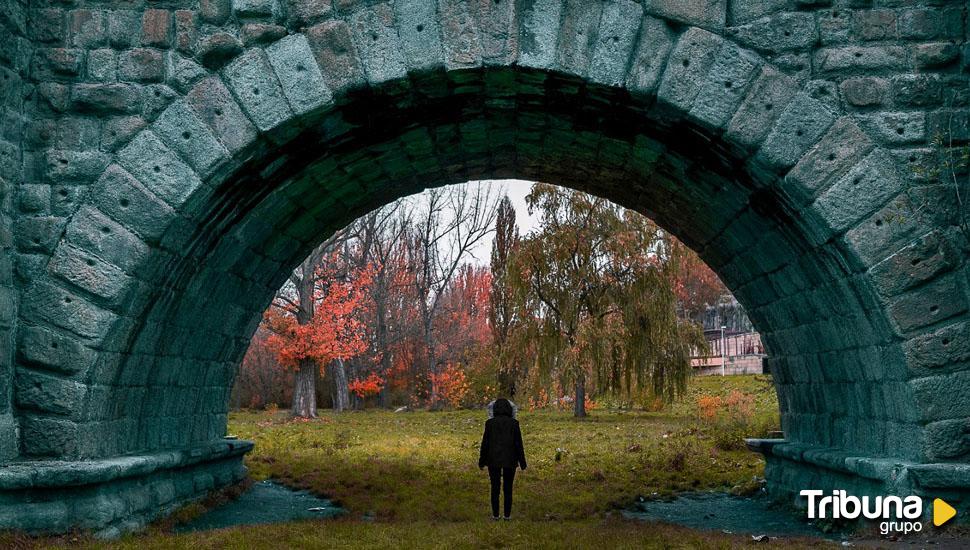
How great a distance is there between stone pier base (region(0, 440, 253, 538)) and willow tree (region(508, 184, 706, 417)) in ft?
47.5

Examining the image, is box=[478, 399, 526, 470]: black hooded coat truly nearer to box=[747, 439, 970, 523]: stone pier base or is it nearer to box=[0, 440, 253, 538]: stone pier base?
box=[747, 439, 970, 523]: stone pier base

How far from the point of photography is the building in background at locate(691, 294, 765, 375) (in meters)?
41.4

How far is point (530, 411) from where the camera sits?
31.0 meters

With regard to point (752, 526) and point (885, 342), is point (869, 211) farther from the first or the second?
point (752, 526)

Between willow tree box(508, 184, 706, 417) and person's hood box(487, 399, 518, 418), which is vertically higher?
willow tree box(508, 184, 706, 417)

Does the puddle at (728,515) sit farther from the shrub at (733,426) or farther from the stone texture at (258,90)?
the stone texture at (258,90)

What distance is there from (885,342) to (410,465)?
26.5 feet

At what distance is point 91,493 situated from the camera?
7148 millimetres

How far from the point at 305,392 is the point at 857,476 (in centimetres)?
2303

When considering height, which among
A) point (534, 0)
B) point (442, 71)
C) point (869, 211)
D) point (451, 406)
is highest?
point (534, 0)

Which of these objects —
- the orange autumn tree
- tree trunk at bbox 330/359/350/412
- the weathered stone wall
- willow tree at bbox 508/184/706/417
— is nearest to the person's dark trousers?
the weathered stone wall

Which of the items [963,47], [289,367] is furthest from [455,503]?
[289,367]

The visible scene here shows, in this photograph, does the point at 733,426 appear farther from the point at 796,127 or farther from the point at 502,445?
the point at 796,127

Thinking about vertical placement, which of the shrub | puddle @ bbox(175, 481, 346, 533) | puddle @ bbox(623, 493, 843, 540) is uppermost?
the shrub
